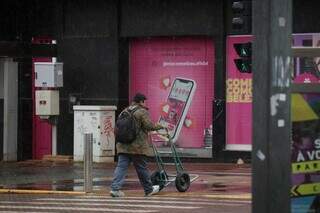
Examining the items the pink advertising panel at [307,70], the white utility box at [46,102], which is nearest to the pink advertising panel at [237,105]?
the white utility box at [46,102]

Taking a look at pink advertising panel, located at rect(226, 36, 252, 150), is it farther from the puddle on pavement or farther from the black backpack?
the black backpack

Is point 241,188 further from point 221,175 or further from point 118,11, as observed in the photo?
point 118,11

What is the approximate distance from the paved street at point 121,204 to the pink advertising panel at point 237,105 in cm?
739

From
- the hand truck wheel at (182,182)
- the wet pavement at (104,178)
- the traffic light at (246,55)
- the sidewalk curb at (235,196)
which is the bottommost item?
the wet pavement at (104,178)

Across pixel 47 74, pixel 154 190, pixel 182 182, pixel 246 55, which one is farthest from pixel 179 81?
pixel 246 55

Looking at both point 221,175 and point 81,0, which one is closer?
point 221,175

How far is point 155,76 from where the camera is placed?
73.5ft

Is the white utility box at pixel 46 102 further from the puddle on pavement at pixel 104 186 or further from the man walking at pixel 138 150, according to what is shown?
the man walking at pixel 138 150

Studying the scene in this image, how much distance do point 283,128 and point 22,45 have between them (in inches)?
699

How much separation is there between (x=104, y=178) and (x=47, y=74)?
550cm

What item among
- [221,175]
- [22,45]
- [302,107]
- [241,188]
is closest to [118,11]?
[22,45]

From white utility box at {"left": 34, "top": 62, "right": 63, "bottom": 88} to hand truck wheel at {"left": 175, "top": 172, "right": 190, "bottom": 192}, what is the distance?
332 inches

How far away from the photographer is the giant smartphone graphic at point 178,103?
21938 millimetres

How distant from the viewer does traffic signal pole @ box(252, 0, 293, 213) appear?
6.41 meters
